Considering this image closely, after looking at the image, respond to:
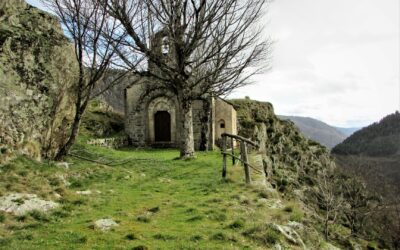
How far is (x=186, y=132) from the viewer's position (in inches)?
791

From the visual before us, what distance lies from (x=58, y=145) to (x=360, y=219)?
115 ft

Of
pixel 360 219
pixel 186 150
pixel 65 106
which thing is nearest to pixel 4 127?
pixel 65 106

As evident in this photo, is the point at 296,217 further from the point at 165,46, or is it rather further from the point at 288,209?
the point at 165,46

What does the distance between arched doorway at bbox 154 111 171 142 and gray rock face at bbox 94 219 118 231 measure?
79.5 ft

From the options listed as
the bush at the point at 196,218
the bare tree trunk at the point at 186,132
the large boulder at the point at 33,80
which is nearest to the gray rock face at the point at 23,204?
the large boulder at the point at 33,80

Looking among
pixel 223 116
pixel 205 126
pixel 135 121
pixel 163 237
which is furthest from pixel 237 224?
pixel 223 116

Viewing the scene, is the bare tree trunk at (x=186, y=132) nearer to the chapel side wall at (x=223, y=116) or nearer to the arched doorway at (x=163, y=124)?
the arched doorway at (x=163, y=124)

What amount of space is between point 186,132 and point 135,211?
10965 millimetres

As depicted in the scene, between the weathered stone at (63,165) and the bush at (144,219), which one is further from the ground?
the weathered stone at (63,165)

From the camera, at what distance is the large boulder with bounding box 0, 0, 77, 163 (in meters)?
11.1

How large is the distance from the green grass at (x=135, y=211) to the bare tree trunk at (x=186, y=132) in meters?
5.07

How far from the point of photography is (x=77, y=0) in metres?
14.5

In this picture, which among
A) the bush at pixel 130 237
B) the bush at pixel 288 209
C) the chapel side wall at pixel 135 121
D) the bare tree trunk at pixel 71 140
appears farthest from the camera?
the chapel side wall at pixel 135 121

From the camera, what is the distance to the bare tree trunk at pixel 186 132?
20031 millimetres
